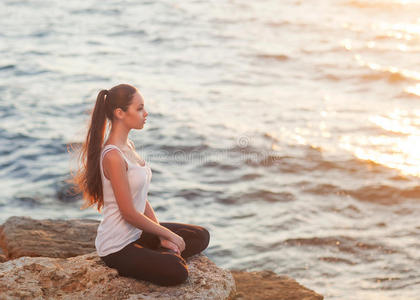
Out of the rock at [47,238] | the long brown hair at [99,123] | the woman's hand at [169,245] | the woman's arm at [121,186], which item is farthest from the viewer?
the rock at [47,238]

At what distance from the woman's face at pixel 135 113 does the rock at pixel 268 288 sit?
2.73m

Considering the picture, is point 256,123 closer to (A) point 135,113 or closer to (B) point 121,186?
(A) point 135,113

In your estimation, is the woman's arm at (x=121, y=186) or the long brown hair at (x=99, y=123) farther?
the long brown hair at (x=99, y=123)

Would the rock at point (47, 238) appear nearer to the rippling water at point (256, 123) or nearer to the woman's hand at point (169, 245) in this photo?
the woman's hand at point (169, 245)

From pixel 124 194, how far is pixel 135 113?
0.71 m

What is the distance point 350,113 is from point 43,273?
37.4ft

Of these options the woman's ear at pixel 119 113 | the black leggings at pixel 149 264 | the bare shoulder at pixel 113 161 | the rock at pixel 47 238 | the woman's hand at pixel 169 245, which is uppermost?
the woman's ear at pixel 119 113

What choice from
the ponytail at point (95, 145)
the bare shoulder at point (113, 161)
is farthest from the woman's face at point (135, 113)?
the bare shoulder at point (113, 161)

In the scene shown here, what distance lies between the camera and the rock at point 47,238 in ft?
22.9

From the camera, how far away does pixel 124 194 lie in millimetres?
5004

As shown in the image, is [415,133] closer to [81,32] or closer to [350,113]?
[350,113]

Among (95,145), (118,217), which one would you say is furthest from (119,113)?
(118,217)

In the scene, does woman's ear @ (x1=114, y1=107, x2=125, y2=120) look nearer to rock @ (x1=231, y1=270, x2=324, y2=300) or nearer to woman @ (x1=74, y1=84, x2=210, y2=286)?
woman @ (x1=74, y1=84, x2=210, y2=286)

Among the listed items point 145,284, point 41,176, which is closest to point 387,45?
point 41,176
